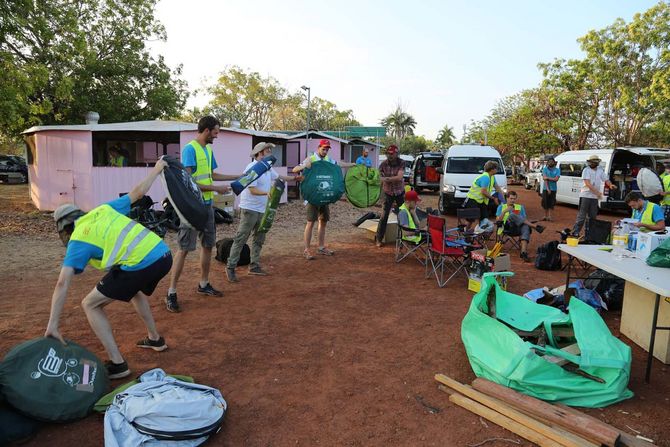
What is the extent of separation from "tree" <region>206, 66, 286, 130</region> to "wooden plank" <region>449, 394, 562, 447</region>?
131ft

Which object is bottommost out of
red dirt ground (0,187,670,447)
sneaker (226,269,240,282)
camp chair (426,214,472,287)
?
red dirt ground (0,187,670,447)

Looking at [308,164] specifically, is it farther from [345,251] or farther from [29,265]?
[29,265]

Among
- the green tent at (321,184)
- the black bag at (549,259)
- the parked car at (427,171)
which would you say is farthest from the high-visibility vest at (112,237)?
the parked car at (427,171)

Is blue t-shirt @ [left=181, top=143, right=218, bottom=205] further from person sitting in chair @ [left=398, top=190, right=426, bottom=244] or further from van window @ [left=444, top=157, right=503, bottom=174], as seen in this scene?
van window @ [left=444, top=157, right=503, bottom=174]

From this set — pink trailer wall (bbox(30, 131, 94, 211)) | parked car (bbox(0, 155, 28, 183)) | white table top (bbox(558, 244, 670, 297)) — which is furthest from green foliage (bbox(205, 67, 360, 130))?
white table top (bbox(558, 244, 670, 297))

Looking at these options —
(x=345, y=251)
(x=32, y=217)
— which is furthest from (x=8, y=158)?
(x=345, y=251)

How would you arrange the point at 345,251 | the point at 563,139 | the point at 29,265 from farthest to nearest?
the point at 563,139 → the point at 345,251 → the point at 29,265

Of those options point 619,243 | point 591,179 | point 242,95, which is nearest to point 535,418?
point 619,243

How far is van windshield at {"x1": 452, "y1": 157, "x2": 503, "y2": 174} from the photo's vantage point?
13602 mm

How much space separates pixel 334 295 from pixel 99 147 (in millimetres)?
14093

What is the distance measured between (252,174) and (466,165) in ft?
31.3

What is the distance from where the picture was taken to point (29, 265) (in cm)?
689

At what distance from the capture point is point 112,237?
303 cm

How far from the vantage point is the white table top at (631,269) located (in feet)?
11.3
